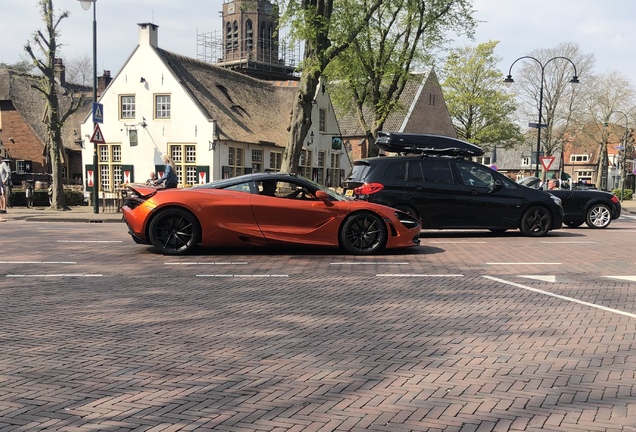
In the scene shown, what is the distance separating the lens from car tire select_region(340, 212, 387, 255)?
1052cm

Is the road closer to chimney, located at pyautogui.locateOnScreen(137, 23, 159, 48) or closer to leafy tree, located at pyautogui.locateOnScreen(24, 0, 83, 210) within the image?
leafy tree, located at pyautogui.locateOnScreen(24, 0, 83, 210)

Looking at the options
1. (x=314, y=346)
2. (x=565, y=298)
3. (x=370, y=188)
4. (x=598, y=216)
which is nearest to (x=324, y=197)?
(x=370, y=188)

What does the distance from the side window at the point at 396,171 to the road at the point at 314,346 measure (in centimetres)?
417

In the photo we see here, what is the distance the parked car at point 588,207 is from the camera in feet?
55.2

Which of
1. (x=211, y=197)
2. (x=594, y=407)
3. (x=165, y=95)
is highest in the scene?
(x=165, y=95)

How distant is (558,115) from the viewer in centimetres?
5453

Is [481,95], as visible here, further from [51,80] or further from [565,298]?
[565,298]

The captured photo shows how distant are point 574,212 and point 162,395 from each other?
15.4 m

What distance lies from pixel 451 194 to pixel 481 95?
145 ft

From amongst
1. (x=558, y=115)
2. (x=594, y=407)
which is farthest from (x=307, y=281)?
(x=558, y=115)

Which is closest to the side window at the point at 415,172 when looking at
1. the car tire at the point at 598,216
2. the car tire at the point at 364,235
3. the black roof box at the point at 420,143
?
the black roof box at the point at 420,143

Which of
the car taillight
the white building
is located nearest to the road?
the car taillight

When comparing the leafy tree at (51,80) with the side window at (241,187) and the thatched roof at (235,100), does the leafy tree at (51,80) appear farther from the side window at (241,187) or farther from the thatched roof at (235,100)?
the side window at (241,187)

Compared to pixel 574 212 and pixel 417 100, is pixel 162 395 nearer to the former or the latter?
pixel 574 212
